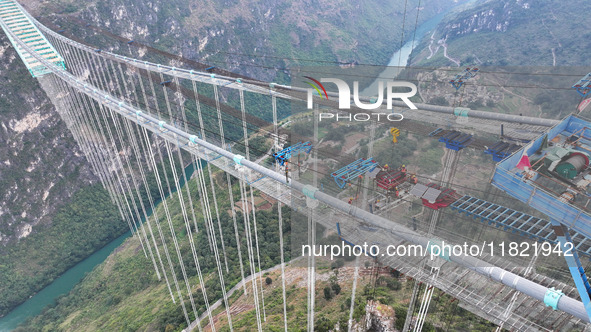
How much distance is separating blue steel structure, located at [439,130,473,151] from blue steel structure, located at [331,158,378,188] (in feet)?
13.2

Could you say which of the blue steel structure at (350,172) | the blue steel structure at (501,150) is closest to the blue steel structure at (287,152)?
the blue steel structure at (350,172)

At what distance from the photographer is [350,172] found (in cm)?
1462

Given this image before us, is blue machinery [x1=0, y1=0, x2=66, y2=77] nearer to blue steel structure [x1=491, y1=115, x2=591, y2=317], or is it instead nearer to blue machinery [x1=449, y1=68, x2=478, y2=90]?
blue machinery [x1=449, y1=68, x2=478, y2=90]

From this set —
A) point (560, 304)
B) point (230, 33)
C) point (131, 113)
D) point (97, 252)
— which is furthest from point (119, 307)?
point (230, 33)

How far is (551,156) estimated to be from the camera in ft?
42.6

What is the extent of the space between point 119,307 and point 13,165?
21678mm

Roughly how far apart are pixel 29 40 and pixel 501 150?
169 feet

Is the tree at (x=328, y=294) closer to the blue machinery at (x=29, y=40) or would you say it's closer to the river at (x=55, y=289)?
the river at (x=55, y=289)

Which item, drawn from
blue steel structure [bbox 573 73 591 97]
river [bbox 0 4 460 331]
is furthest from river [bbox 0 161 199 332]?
blue steel structure [bbox 573 73 591 97]

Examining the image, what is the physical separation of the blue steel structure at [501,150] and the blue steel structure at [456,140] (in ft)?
3.37

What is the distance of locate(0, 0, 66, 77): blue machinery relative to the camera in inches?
1460

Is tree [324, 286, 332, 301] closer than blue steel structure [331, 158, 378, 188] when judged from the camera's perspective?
No

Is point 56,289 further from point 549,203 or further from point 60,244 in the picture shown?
point 549,203

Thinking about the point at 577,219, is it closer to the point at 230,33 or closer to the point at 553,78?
the point at 553,78
